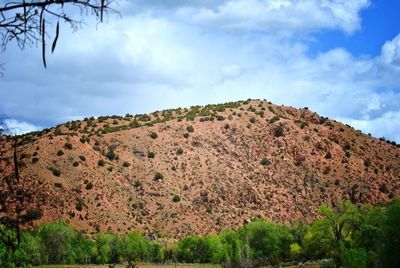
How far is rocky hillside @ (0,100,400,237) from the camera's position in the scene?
95688mm

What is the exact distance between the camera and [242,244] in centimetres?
9162

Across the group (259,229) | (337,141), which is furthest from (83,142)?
(337,141)

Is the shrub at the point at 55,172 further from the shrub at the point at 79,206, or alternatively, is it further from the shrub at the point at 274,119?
the shrub at the point at 274,119

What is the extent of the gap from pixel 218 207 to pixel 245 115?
34.0 meters

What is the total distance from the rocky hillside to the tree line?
522 centimetres

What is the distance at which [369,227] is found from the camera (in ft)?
219

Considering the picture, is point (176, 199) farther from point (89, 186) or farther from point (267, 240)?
point (267, 240)

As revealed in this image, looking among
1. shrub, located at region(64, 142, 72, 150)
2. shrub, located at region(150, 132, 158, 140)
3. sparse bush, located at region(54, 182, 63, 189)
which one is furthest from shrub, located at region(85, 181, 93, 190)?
shrub, located at region(150, 132, 158, 140)

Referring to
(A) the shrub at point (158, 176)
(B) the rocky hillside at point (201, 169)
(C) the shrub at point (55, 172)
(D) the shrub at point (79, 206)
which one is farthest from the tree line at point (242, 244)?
(A) the shrub at point (158, 176)

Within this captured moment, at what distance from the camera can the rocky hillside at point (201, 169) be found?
314 feet

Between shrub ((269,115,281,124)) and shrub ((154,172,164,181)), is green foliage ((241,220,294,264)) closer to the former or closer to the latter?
shrub ((154,172,164,181))

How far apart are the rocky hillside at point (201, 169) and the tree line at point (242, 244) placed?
522 cm

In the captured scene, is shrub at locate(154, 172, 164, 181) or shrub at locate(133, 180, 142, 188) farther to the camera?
shrub at locate(154, 172, 164, 181)

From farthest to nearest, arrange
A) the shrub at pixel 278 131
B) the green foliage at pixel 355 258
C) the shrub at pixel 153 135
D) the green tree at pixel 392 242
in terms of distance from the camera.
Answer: the shrub at pixel 278 131, the shrub at pixel 153 135, the green foliage at pixel 355 258, the green tree at pixel 392 242
